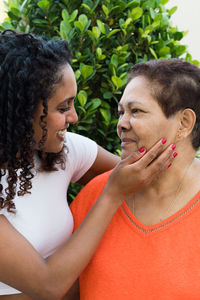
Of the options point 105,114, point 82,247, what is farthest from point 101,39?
point 82,247

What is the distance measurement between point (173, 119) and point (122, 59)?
2.50 feet

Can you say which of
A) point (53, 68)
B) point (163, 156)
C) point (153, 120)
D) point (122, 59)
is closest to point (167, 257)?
point (163, 156)

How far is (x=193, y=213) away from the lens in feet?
7.62

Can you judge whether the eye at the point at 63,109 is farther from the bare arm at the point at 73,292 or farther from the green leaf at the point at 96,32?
the bare arm at the point at 73,292

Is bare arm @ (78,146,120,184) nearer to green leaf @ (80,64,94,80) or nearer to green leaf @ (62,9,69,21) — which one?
green leaf @ (80,64,94,80)

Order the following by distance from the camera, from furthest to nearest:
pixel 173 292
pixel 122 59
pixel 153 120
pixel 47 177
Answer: pixel 122 59, pixel 47 177, pixel 153 120, pixel 173 292

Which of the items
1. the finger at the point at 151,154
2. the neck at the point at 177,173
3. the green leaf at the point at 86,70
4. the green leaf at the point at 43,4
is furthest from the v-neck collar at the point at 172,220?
the green leaf at the point at 43,4

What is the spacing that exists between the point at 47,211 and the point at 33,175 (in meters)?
0.23

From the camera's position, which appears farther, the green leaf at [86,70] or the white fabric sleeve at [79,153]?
the green leaf at [86,70]

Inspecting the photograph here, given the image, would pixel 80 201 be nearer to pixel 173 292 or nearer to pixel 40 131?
pixel 40 131

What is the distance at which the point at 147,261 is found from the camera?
2.30m

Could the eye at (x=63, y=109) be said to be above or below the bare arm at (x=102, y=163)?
above

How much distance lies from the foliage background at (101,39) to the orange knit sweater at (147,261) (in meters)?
0.73

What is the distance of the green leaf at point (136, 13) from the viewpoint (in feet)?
9.78
